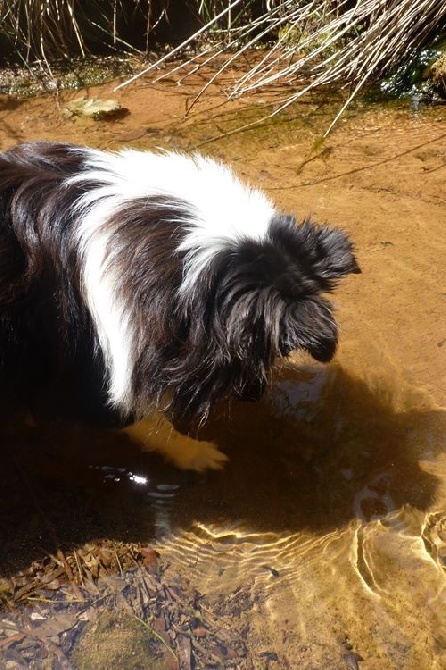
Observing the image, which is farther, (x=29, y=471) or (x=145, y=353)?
(x=29, y=471)

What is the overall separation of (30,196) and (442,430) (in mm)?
2122

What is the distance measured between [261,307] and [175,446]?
119cm

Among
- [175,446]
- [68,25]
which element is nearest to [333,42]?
[68,25]

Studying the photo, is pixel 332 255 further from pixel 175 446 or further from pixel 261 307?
pixel 175 446

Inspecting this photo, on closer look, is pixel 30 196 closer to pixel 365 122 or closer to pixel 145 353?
pixel 145 353

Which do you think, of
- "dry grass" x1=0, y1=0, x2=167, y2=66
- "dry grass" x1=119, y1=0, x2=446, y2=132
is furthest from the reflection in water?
"dry grass" x1=0, y1=0, x2=167, y2=66

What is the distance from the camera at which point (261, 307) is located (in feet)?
8.48

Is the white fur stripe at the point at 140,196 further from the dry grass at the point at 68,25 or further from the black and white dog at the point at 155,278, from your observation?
the dry grass at the point at 68,25

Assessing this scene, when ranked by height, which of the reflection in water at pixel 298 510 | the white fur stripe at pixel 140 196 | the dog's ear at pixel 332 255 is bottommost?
the reflection in water at pixel 298 510

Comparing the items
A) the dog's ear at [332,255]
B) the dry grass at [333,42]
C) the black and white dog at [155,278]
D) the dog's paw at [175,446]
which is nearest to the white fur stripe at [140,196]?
the black and white dog at [155,278]

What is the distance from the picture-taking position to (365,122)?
5469mm

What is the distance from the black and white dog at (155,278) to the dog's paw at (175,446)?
0.46m

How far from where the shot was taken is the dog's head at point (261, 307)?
2576 mm

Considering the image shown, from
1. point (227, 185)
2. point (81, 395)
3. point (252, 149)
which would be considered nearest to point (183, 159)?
point (227, 185)
